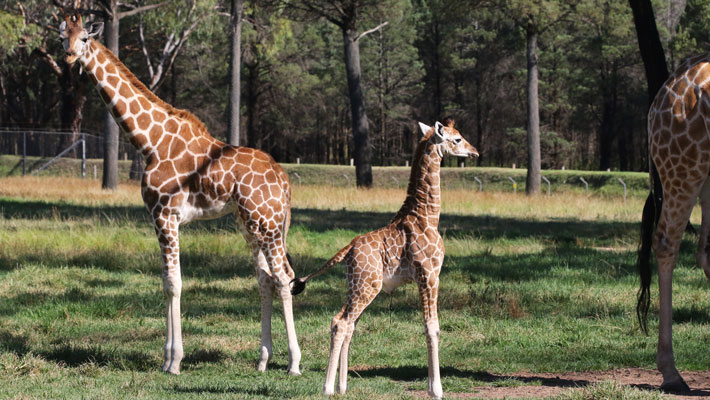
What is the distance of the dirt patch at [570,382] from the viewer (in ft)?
22.1

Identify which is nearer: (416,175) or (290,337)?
(416,175)

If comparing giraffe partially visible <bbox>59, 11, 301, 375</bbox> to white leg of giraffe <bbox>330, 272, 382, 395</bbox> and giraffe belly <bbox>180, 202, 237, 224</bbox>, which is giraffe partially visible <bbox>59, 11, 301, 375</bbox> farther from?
white leg of giraffe <bbox>330, 272, 382, 395</bbox>

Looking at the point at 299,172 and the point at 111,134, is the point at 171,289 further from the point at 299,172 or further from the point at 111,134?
the point at 299,172

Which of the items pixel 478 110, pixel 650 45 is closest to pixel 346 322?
pixel 650 45

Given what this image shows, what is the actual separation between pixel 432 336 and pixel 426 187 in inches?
44.3

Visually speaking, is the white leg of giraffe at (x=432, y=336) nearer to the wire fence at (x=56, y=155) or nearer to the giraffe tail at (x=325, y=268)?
the giraffe tail at (x=325, y=268)

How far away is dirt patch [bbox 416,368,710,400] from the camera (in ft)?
22.1

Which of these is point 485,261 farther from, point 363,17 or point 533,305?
point 363,17

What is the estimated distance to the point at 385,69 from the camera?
57469mm

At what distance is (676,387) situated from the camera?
6.70m

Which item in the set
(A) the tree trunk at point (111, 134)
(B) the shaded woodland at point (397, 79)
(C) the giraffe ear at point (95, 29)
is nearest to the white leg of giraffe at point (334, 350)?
(C) the giraffe ear at point (95, 29)

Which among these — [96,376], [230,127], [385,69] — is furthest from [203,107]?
[96,376]

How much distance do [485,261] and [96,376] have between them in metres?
7.69

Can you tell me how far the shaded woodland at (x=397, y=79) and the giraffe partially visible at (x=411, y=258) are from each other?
3241 centimetres
